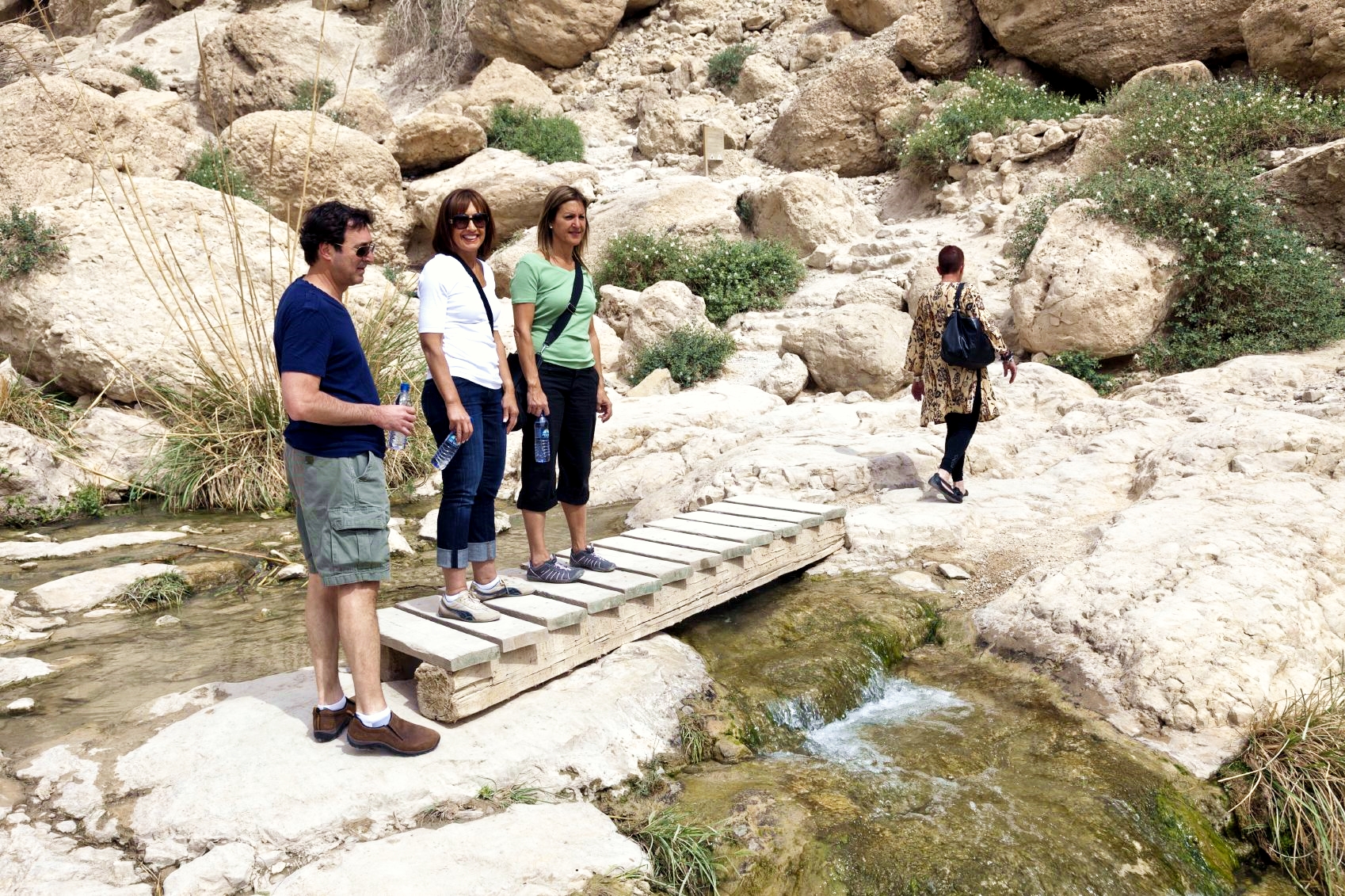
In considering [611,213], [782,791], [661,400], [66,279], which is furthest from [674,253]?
[782,791]

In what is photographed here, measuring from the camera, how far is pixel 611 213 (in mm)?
12711

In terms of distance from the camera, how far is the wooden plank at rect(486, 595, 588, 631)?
11.1 ft

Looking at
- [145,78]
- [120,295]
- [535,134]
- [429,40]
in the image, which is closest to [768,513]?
[120,295]

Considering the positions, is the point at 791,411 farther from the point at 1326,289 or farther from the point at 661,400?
the point at 1326,289

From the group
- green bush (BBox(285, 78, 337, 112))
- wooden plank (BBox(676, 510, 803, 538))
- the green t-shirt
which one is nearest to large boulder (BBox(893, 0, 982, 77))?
green bush (BBox(285, 78, 337, 112))

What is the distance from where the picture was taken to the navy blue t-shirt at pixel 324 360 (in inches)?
100

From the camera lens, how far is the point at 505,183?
1344 cm

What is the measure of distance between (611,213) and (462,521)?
395 inches

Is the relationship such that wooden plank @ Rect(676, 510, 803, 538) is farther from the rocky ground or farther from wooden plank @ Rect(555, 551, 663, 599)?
wooden plank @ Rect(555, 551, 663, 599)

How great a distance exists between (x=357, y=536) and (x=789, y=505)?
3.03m

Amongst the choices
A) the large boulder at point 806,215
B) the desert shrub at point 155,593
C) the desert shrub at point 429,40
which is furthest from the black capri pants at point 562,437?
the desert shrub at point 429,40

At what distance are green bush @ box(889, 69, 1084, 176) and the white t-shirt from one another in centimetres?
1064

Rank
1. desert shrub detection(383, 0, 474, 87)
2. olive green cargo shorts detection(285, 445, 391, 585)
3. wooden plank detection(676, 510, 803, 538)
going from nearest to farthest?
olive green cargo shorts detection(285, 445, 391, 585) → wooden plank detection(676, 510, 803, 538) → desert shrub detection(383, 0, 474, 87)

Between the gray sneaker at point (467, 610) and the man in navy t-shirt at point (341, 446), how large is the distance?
60 cm
